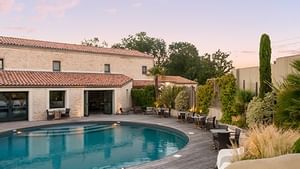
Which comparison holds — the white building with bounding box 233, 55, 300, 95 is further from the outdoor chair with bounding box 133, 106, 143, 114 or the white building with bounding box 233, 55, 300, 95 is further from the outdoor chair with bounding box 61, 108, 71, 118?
the outdoor chair with bounding box 61, 108, 71, 118

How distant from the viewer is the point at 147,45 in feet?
185

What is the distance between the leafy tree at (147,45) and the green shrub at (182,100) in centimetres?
3186

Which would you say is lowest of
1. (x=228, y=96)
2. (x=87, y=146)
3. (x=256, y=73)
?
(x=87, y=146)

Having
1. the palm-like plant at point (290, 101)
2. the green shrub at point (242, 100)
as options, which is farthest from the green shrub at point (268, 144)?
the green shrub at point (242, 100)

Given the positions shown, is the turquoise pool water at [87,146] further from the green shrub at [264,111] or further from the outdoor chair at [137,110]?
the outdoor chair at [137,110]

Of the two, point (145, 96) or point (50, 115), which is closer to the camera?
point (50, 115)

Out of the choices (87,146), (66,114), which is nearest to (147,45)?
(66,114)

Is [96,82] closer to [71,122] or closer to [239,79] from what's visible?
[71,122]

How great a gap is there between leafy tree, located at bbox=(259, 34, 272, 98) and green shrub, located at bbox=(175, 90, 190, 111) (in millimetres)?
9865

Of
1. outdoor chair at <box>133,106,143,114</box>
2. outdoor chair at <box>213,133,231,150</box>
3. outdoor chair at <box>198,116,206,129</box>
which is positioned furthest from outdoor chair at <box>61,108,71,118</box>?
outdoor chair at <box>213,133,231,150</box>

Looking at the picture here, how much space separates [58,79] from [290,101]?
20337mm

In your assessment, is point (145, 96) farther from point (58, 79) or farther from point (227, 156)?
point (227, 156)

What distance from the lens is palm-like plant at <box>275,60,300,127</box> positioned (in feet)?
28.0

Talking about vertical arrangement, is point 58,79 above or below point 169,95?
above
